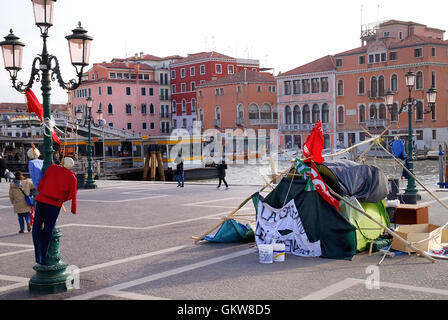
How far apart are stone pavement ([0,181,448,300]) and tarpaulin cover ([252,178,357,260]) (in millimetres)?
333

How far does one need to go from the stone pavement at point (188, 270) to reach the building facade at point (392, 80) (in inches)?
1601

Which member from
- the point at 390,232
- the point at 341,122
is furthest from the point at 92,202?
the point at 341,122

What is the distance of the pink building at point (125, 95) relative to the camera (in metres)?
69.9

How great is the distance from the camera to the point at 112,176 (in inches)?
1431

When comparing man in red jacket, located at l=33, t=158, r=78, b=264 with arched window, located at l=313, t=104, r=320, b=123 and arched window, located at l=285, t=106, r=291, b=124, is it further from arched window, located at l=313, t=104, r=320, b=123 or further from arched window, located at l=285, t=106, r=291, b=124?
arched window, located at l=285, t=106, r=291, b=124

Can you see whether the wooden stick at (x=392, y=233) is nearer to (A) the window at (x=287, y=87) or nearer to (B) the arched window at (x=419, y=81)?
(B) the arched window at (x=419, y=81)

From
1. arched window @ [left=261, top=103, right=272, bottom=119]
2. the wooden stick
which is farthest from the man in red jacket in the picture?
arched window @ [left=261, top=103, right=272, bottom=119]

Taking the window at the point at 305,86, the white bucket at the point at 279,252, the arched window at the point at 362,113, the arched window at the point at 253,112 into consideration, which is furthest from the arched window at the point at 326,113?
the white bucket at the point at 279,252

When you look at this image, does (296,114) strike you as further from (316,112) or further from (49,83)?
(49,83)

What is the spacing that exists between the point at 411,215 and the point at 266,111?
5427 cm

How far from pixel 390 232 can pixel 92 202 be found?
11.8m

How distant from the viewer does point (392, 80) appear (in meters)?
53.0
